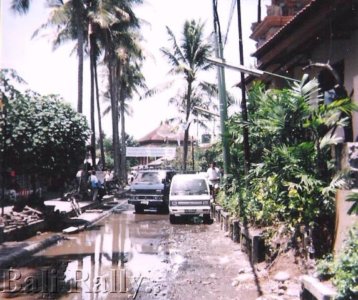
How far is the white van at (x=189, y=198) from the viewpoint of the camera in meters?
16.5

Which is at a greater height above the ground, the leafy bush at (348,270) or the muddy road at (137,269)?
the leafy bush at (348,270)

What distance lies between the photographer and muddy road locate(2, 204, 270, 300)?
24.4 ft

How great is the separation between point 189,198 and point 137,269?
302 inches

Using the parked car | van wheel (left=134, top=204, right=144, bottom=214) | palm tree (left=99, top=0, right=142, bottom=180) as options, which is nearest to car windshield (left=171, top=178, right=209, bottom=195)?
the parked car

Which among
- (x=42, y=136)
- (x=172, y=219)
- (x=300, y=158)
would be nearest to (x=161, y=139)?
(x=172, y=219)

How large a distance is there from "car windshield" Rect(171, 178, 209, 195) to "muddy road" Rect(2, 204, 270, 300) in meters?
2.96

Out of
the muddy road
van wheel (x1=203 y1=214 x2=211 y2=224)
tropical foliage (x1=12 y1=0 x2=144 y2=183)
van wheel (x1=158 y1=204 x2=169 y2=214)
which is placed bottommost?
the muddy road

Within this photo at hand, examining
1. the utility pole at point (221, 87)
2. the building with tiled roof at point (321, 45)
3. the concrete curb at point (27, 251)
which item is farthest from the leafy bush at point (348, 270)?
the utility pole at point (221, 87)

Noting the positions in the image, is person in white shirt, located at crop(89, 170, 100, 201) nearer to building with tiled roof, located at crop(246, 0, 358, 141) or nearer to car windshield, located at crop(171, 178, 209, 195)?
car windshield, located at crop(171, 178, 209, 195)

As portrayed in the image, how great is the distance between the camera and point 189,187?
1742 centimetres

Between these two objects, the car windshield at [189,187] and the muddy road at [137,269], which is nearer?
the muddy road at [137,269]

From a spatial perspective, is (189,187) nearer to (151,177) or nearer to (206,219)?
(206,219)

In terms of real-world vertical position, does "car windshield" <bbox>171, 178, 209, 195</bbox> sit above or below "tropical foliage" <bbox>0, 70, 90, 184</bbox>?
below

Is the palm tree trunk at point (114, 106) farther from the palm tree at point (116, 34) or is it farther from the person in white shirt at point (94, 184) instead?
the person in white shirt at point (94, 184)
